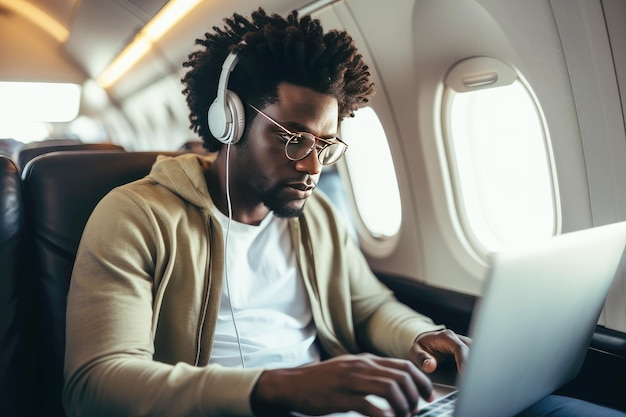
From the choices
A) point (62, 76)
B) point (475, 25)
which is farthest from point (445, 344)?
point (62, 76)

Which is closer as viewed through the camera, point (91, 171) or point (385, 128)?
point (91, 171)

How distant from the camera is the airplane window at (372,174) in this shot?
242 cm

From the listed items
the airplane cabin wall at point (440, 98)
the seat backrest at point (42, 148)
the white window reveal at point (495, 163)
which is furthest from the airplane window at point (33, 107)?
the white window reveal at point (495, 163)

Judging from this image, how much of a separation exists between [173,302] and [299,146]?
19.0 inches

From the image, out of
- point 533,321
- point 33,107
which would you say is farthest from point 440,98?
point 33,107

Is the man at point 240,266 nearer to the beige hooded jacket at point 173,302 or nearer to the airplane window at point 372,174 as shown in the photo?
the beige hooded jacket at point 173,302

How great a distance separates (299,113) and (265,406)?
73 centimetres

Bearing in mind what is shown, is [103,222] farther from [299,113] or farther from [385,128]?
[385,128]

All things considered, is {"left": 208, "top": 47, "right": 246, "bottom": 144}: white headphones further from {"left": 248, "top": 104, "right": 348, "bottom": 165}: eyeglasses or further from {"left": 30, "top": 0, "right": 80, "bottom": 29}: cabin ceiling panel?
{"left": 30, "top": 0, "right": 80, "bottom": 29}: cabin ceiling panel

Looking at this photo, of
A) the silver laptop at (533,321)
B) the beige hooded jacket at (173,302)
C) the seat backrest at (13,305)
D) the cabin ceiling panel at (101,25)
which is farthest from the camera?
the cabin ceiling panel at (101,25)

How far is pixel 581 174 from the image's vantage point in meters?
1.51

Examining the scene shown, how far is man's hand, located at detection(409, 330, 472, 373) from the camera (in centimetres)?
127

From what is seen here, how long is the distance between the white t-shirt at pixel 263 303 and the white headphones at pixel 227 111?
0.21 meters

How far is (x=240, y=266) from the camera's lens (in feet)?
4.72
